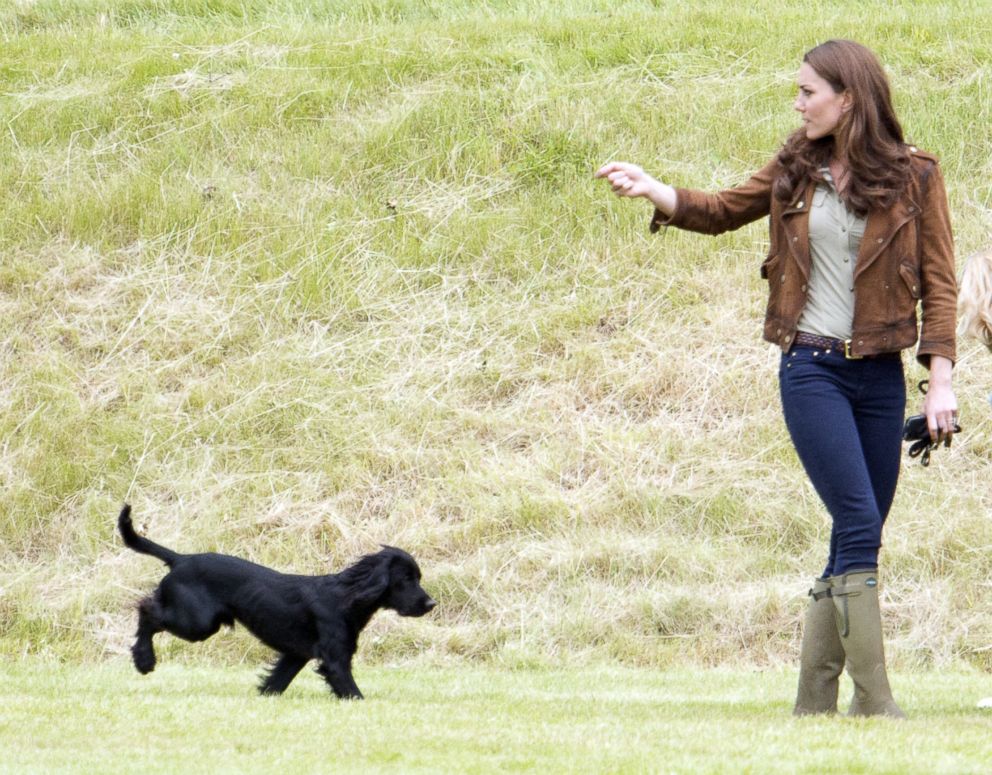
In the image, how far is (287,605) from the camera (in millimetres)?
6242

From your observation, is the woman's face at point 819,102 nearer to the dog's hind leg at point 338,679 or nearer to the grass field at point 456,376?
the grass field at point 456,376

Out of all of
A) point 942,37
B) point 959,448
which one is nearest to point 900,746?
point 959,448

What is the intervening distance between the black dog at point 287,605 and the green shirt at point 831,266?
7.28 feet

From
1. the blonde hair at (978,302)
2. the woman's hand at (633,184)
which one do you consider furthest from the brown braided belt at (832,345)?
the woman's hand at (633,184)

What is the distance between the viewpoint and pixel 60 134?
44.6ft

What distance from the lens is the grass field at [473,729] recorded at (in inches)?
172

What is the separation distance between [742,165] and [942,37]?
10.7 ft

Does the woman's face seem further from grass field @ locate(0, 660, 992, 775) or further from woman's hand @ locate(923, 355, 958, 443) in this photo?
grass field @ locate(0, 660, 992, 775)

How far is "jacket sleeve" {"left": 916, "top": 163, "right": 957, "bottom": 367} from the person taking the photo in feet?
16.5

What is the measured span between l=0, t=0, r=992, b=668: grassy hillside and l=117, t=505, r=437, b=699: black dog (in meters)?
1.90

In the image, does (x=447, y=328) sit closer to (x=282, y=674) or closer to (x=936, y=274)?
(x=282, y=674)

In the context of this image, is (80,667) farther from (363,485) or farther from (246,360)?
(246,360)

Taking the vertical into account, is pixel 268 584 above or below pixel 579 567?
above

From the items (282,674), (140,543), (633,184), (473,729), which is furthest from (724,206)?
(140,543)
